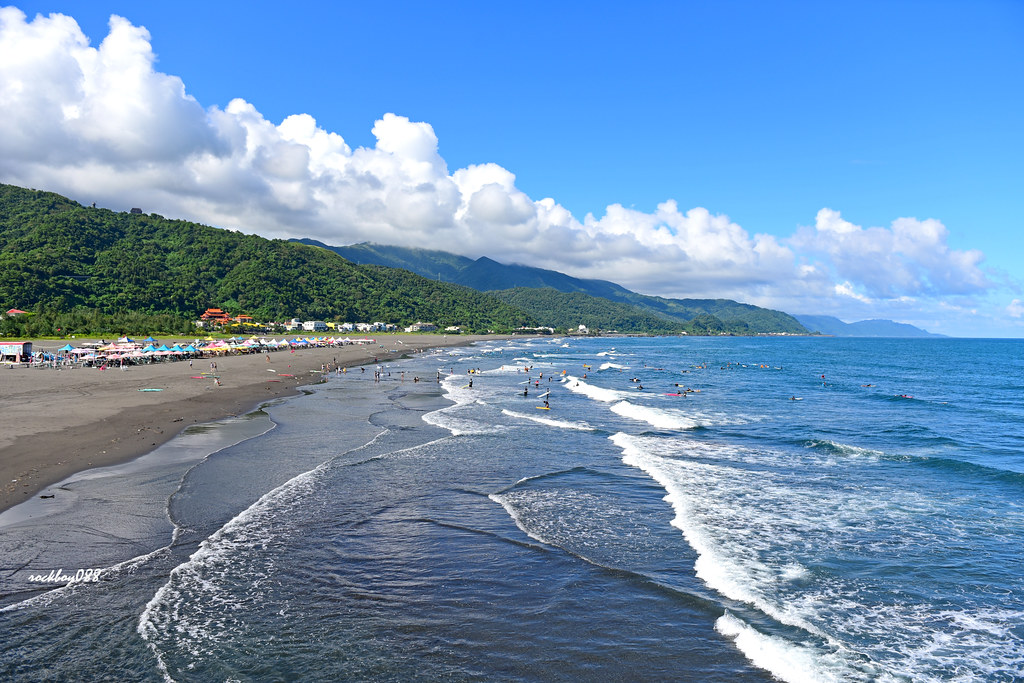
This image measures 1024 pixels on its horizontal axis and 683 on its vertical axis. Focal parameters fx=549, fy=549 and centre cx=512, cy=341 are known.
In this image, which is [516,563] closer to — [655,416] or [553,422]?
[553,422]

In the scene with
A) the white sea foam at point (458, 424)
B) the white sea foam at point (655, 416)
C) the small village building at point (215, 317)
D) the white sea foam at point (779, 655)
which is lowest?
the white sea foam at point (458, 424)

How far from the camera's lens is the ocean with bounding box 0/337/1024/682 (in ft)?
30.7

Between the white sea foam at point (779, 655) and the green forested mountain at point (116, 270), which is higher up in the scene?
the green forested mountain at point (116, 270)

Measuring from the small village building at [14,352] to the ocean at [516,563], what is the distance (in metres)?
47.3

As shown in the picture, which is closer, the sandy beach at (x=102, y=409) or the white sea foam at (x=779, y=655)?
the white sea foam at (x=779, y=655)

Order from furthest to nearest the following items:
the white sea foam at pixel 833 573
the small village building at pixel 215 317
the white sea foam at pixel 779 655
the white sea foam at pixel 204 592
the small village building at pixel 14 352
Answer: the small village building at pixel 215 317 < the small village building at pixel 14 352 < the white sea foam at pixel 833 573 < the white sea foam at pixel 204 592 < the white sea foam at pixel 779 655

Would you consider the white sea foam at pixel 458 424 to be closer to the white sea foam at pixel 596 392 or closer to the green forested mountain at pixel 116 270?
the white sea foam at pixel 596 392

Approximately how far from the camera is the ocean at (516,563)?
934 centimetres

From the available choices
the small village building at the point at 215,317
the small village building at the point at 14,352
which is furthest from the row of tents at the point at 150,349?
the small village building at the point at 215,317

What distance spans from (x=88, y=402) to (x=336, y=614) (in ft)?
104

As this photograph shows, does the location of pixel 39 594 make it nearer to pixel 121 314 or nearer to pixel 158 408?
pixel 158 408

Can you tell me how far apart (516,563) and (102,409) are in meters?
29.2

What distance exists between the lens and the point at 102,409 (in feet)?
102

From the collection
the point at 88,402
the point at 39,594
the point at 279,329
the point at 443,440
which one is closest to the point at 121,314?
the point at 279,329
